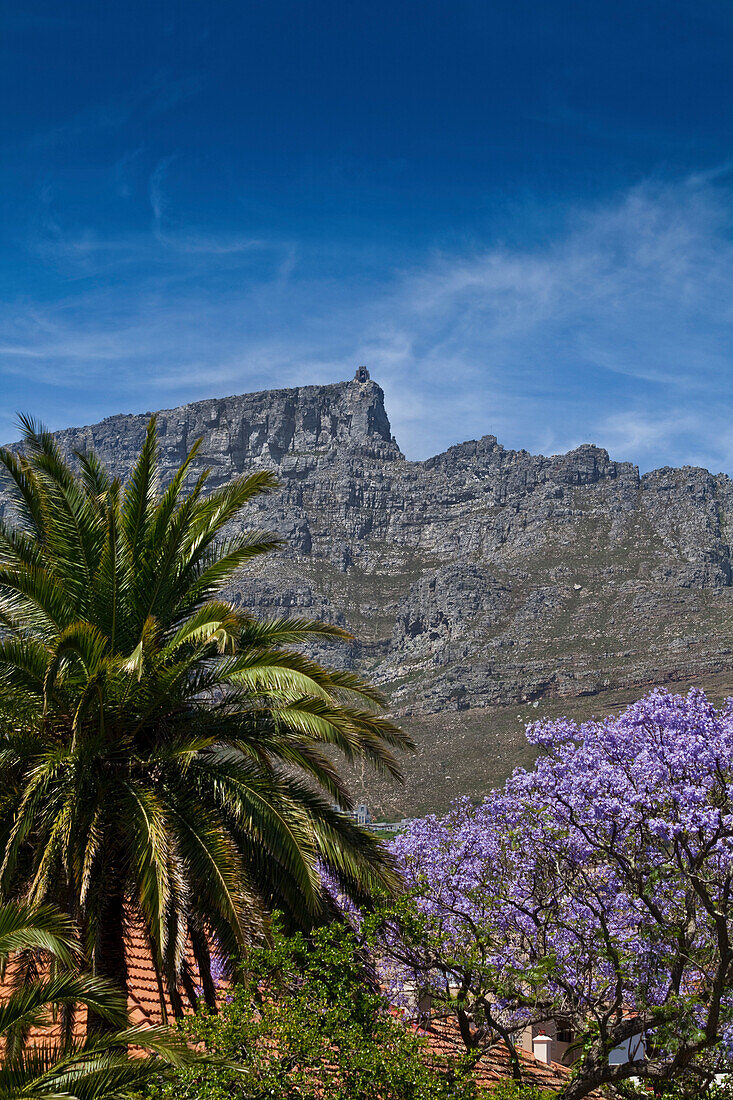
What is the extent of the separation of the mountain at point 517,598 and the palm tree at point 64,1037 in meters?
92.4

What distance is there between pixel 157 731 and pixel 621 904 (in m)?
5.90

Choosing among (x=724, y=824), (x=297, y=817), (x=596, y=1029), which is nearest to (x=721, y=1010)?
(x=596, y=1029)

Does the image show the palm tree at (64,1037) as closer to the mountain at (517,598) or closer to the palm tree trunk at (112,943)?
the palm tree trunk at (112,943)

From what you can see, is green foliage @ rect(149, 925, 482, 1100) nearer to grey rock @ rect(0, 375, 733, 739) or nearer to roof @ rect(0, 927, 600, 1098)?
roof @ rect(0, 927, 600, 1098)

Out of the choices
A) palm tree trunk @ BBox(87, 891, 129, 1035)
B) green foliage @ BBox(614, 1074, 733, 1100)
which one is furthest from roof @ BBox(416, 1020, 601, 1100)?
palm tree trunk @ BBox(87, 891, 129, 1035)

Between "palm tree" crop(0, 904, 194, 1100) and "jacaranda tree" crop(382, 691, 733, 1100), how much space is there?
8.56 feet

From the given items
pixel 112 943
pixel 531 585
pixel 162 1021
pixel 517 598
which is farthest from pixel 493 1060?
pixel 531 585

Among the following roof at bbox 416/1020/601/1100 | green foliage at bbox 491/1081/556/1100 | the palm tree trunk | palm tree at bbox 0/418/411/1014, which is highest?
palm tree at bbox 0/418/411/1014

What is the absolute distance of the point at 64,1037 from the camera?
695 centimetres

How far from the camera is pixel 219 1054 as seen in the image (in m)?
7.38

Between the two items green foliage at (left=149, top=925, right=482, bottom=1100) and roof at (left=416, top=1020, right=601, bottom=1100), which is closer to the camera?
green foliage at (left=149, top=925, right=482, bottom=1100)

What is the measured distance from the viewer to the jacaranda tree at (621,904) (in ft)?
30.8

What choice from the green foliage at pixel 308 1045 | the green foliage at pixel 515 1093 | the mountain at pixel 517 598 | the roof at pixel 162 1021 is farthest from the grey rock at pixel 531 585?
the green foliage at pixel 308 1045

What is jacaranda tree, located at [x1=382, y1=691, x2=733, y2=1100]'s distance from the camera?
9.40 meters
